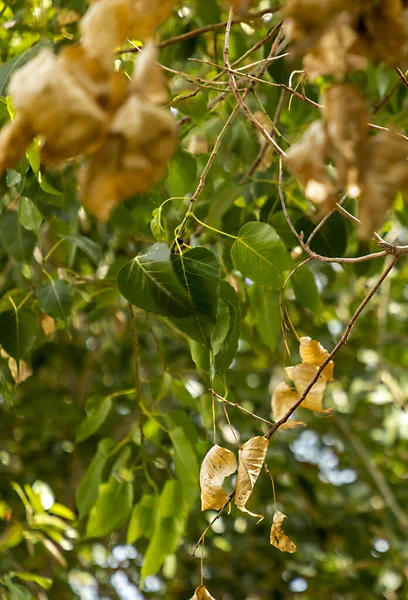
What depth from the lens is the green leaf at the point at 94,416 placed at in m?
1.12

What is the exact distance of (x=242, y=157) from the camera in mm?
1212

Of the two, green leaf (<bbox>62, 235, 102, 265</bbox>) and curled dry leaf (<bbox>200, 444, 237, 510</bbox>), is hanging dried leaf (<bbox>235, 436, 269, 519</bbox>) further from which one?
green leaf (<bbox>62, 235, 102, 265</bbox>)

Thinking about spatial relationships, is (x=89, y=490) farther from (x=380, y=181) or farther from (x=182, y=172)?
(x=380, y=181)

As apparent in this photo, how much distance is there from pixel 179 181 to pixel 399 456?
2073 mm

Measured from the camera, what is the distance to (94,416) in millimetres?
1137

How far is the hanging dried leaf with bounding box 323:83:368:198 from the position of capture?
0.32 metres

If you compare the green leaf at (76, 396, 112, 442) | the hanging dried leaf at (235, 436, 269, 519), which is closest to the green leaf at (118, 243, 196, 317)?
the hanging dried leaf at (235, 436, 269, 519)

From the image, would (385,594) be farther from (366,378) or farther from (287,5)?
(287,5)

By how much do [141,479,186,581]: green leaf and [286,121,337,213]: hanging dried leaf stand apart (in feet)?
2.67

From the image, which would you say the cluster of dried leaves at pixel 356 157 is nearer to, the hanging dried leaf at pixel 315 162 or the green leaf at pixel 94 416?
the hanging dried leaf at pixel 315 162

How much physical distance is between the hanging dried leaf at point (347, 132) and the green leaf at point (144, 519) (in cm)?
89

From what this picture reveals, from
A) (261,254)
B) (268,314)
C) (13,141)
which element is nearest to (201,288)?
(261,254)

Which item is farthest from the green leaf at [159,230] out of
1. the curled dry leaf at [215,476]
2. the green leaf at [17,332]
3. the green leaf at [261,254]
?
the green leaf at [17,332]

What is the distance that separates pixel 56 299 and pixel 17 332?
2.7 inches
